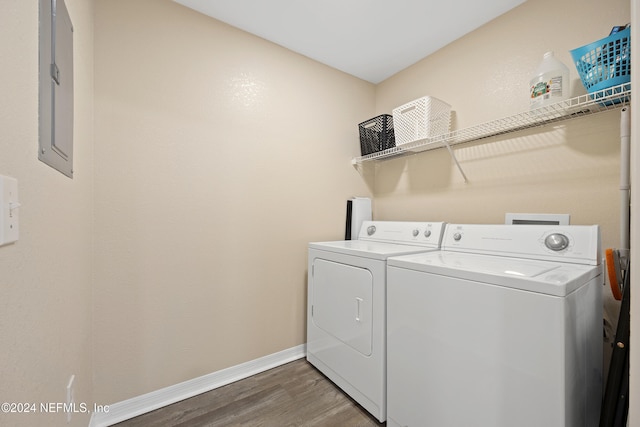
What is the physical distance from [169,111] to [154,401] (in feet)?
5.52

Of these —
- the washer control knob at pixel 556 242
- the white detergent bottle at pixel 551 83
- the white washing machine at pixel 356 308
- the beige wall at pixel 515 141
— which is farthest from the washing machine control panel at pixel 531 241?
the white detergent bottle at pixel 551 83

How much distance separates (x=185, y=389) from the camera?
1.59 m

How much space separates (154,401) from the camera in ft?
4.92

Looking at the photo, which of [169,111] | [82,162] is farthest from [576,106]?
[82,162]

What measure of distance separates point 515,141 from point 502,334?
4.03 feet

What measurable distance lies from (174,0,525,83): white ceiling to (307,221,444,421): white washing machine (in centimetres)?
133

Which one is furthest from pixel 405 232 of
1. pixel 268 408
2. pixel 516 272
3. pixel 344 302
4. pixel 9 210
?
pixel 9 210

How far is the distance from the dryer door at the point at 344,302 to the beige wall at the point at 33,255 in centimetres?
124

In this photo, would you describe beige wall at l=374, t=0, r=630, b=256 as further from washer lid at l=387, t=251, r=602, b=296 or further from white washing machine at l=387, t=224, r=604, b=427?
washer lid at l=387, t=251, r=602, b=296

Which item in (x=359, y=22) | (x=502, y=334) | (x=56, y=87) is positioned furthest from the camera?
(x=359, y=22)

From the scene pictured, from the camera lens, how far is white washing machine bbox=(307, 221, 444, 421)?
1379 millimetres

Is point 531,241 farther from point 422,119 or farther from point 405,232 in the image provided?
point 422,119

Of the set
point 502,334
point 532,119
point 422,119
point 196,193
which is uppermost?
point 422,119

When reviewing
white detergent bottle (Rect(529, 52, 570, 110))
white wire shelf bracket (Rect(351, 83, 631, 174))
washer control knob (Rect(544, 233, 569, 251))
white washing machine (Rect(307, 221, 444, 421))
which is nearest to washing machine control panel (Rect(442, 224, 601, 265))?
washer control knob (Rect(544, 233, 569, 251))
